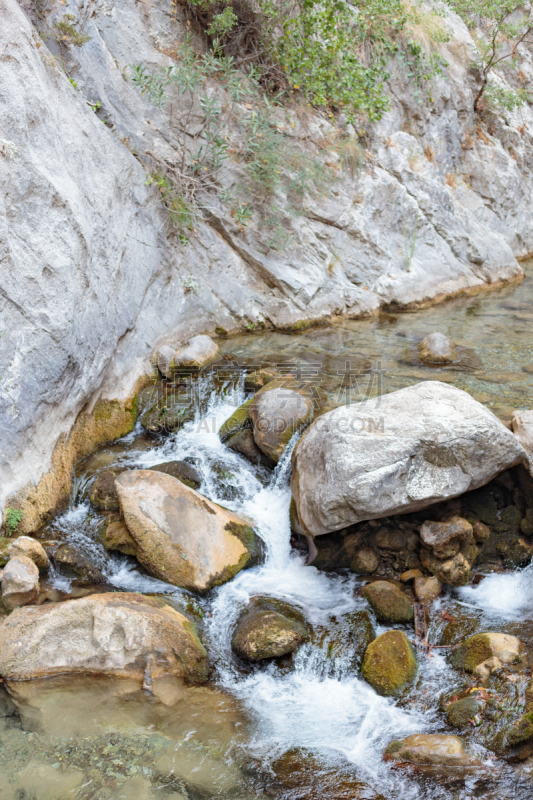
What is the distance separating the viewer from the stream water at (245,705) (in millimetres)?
3078

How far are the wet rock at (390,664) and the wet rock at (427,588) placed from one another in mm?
605

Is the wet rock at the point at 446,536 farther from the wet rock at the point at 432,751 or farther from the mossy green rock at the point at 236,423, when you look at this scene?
the mossy green rock at the point at 236,423

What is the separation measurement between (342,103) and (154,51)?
412 centimetres

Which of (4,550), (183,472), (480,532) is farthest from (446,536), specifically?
(4,550)

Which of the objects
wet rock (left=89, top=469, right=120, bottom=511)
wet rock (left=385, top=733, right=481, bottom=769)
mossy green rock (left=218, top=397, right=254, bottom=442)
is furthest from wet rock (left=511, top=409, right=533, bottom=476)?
wet rock (left=89, top=469, right=120, bottom=511)

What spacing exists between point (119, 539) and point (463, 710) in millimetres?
3127

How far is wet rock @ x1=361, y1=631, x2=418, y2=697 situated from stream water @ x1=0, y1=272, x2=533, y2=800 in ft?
0.26

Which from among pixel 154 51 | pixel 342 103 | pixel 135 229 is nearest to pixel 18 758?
pixel 135 229

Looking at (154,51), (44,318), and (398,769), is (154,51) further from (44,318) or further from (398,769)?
(398,769)

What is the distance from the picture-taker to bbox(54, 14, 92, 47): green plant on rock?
24.0 feet

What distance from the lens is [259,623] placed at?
4.23 m

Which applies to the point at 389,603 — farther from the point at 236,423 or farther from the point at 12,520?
the point at 12,520

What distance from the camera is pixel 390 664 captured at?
12.9 feet

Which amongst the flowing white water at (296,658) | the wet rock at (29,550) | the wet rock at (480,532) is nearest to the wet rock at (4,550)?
the wet rock at (29,550)
